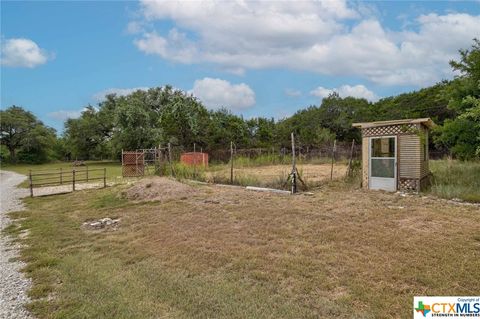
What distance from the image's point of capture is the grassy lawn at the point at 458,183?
8492 millimetres

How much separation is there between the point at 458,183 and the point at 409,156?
1.55 metres

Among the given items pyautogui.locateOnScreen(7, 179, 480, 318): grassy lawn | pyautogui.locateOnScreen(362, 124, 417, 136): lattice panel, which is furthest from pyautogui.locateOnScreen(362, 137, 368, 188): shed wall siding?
pyautogui.locateOnScreen(7, 179, 480, 318): grassy lawn

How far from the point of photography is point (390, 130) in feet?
32.8

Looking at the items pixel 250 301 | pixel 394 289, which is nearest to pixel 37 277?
pixel 250 301

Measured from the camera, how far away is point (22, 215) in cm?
917

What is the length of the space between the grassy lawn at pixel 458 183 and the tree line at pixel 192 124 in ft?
42.3

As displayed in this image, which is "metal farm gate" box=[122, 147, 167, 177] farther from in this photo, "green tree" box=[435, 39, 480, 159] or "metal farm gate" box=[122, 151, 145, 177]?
"green tree" box=[435, 39, 480, 159]

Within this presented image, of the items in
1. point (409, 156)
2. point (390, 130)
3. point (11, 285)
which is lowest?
point (11, 285)

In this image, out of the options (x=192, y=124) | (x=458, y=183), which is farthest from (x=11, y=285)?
(x=192, y=124)

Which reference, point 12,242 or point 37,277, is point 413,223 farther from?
point 12,242

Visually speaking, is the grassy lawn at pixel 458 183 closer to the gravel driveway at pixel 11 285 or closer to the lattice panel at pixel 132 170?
the gravel driveway at pixel 11 285

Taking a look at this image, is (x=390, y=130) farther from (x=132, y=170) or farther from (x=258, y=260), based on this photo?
(x=132, y=170)

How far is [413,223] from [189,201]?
5190 millimetres

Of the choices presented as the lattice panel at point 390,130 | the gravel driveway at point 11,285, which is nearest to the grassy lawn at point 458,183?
the lattice panel at point 390,130
